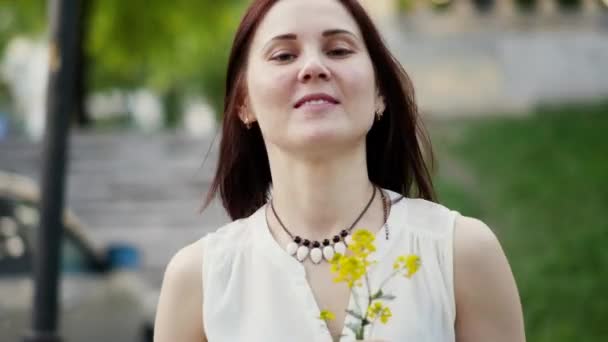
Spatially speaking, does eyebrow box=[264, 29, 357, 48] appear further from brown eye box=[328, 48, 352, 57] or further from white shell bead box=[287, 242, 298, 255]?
white shell bead box=[287, 242, 298, 255]

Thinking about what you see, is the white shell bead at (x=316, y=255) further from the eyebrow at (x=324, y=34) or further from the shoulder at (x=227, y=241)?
the eyebrow at (x=324, y=34)

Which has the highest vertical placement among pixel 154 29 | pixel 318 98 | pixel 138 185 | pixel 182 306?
pixel 154 29

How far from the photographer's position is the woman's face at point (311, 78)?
230cm

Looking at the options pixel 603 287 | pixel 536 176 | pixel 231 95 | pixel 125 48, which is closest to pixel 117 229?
pixel 536 176

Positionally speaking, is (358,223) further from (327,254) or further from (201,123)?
(201,123)

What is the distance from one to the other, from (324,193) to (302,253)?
14 cm

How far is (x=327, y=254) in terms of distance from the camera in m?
2.40

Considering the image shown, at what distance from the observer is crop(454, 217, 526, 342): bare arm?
89.7 inches

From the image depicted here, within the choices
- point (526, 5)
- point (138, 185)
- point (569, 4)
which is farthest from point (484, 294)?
point (569, 4)

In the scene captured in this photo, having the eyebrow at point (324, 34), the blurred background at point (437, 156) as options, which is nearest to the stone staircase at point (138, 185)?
the blurred background at point (437, 156)

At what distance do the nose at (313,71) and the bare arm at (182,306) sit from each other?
1.58ft

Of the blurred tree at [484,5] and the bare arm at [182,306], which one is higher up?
the blurred tree at [484,5]

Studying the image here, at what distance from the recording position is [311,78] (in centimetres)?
230

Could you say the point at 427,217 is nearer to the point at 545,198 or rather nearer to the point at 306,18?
the point at 306,18
